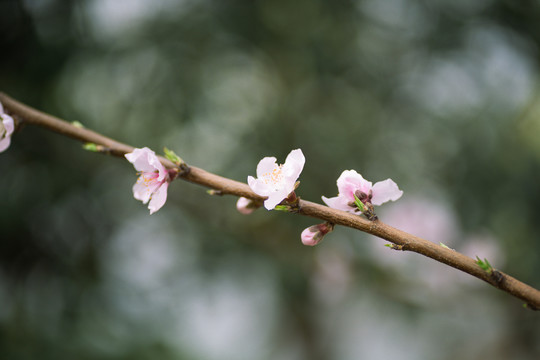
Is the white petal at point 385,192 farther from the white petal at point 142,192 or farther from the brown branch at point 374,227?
the white petal at point 142,192

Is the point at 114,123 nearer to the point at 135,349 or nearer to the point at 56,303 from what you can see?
the point at 56,303

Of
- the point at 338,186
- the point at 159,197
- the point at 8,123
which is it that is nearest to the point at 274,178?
the point at 338,186

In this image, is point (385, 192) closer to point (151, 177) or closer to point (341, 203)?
point (341, 203)

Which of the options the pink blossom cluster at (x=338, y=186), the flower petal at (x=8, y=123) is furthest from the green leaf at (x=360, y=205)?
the flower petal at (x=8, y=123)

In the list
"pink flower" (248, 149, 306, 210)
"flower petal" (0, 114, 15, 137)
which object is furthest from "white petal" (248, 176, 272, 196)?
"flower petal" (0, 114, 15, 137)

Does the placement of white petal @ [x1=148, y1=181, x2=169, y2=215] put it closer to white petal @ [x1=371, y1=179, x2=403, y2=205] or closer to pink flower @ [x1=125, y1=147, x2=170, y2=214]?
pink flower @ [x1=125, y1=147, x2=170, y2=214]
